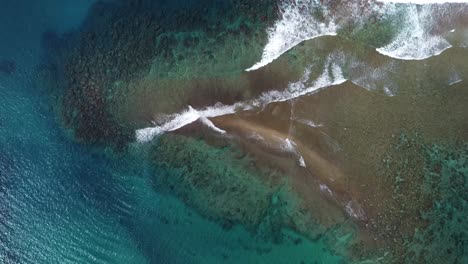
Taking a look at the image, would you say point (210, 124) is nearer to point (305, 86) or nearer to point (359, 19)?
point (305, 86)

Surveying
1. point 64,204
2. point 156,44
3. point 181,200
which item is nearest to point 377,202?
point 181,200

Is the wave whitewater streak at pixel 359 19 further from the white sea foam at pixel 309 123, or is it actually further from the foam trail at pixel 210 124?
the foam trail at pixel 210 124

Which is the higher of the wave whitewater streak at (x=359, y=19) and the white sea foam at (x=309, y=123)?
the wave whitewater streak at (x=359, y=19)

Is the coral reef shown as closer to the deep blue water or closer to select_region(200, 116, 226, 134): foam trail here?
select_region(200, 116, 226, 134): foam trail

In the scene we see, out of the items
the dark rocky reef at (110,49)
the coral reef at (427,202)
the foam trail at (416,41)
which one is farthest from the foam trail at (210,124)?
the foam trail at (416,41)

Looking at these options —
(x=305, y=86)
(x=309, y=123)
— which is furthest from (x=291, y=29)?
(x=309, y=123)

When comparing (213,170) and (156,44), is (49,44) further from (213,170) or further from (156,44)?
(213,170)
